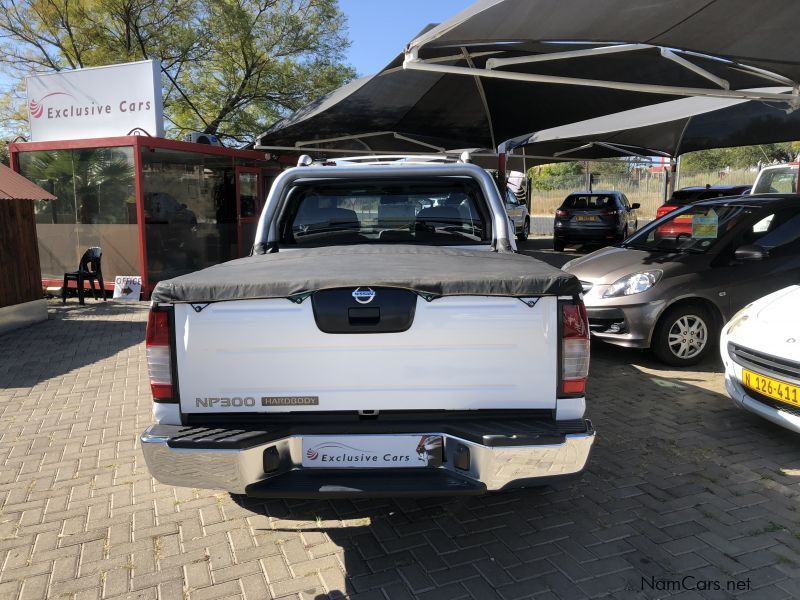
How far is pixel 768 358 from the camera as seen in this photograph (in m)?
4.10

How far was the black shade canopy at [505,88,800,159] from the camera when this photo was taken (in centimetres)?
1054

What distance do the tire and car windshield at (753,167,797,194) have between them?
741 cm

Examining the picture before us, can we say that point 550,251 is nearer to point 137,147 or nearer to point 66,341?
point 137,147

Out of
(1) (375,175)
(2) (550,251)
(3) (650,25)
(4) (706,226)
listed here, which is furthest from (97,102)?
(2) (550,251)

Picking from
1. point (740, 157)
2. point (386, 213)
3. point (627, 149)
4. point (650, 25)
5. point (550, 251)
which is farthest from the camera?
point (740, 157)

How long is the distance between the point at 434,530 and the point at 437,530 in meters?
0.02

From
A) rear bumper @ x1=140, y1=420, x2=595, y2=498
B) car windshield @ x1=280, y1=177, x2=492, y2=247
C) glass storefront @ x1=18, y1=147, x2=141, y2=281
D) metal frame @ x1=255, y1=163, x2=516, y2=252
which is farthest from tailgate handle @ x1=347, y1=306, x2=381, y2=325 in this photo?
glass storefront @ x1=18, y1=147, x2=141, y2=281

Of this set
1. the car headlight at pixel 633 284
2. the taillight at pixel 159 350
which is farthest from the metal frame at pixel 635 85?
the taillight at pixel 159 350

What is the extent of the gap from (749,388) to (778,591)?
1992mm

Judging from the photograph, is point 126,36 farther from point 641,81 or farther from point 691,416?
point 691,416

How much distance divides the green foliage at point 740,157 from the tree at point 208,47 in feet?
96.7

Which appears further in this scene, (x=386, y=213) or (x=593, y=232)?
(x=593, y=232)

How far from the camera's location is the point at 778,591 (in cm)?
268

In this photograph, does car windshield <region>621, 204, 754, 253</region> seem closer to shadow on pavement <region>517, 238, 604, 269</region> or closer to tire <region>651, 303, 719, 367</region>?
tire <region>651, 303, 719, 367</region>
